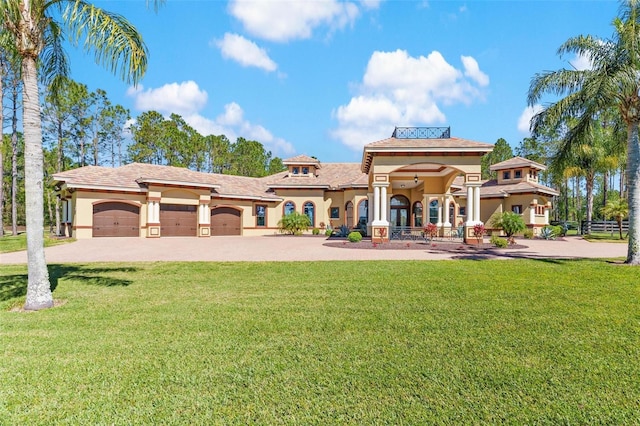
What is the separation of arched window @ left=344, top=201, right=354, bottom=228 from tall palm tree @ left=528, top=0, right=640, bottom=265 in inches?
687

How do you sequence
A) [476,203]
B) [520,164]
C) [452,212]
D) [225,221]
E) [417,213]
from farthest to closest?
[452,212], [520,164], [225,221], [417,213], [476,203]

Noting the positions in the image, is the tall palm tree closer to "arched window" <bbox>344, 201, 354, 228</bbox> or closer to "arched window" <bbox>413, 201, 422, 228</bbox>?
"arched window" <bbox>413, 201, 422, 228</bbox>

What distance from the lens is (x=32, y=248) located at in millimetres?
6535

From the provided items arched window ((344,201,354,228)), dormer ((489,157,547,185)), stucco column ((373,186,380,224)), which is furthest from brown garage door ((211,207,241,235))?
dormer ((489,157,547,185))

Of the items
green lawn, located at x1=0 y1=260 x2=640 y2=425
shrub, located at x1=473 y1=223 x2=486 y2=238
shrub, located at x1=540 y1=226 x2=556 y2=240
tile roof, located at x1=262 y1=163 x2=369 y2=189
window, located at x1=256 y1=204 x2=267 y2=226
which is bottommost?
green lawn, located at x1=0 y1=260 x2=640 y2=425

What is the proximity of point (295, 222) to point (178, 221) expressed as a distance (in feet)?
30.2

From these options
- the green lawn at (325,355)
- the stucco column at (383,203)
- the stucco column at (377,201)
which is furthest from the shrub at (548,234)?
the green lawn at (325,355)

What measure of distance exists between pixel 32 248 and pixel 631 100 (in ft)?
57.1

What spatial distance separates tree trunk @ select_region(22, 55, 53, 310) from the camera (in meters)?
6.36

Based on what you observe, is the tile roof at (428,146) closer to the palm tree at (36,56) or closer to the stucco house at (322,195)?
the stucco house at (322,195)

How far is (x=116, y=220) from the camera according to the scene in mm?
23438

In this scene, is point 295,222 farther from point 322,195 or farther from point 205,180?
point 205,180

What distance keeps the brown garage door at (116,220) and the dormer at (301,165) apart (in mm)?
13382

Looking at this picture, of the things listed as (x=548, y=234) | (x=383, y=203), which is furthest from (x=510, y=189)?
(x=383, y=203)
